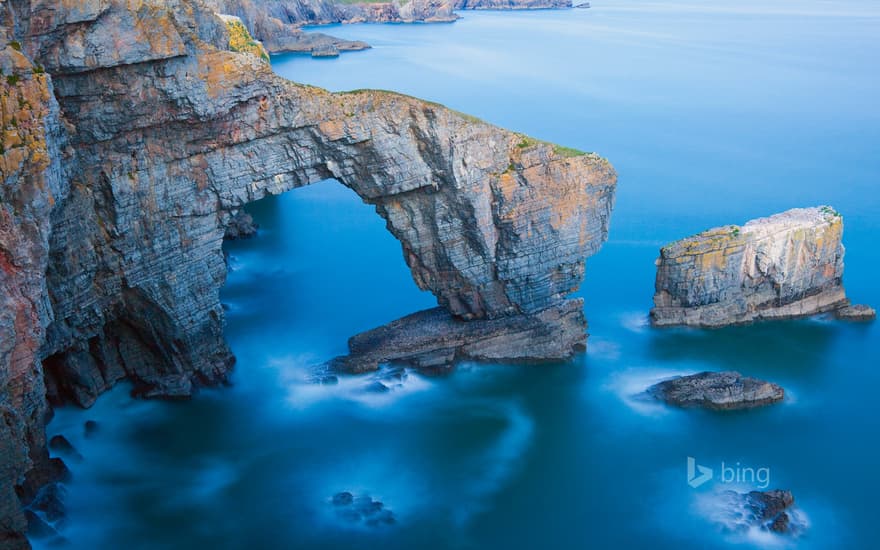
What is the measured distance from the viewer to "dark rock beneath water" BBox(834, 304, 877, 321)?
161 ft

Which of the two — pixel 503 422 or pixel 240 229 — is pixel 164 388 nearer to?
pixel 503 422

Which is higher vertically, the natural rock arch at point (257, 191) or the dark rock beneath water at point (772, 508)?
the natural rock arch at point (257, 191)

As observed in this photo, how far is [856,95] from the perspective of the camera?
94.4 metres

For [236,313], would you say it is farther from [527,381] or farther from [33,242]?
[33,242]

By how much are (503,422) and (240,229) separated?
2815 centimetres

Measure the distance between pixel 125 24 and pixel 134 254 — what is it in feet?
31.1

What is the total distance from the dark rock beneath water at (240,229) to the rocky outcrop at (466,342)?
19395 millimetres

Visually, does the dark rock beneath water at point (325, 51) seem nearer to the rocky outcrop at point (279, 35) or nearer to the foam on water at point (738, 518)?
the rocky outcrop at point (279, 35)

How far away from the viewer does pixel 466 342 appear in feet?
146

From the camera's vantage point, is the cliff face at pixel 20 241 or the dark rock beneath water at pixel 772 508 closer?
the cliff face at pixel 20 241

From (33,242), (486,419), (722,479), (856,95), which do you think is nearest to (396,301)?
(486,419)

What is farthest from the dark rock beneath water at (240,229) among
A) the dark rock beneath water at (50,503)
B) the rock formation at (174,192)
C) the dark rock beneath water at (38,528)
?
the dark rock beneath water at (38,528)

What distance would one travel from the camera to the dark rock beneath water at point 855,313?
4897cm

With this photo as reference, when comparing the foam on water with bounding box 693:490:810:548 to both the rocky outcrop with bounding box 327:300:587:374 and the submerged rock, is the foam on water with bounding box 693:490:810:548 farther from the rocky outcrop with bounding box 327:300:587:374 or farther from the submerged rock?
the rocky outcrop with bounding box 327:300:587:374
